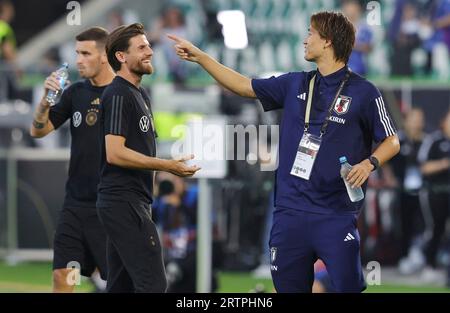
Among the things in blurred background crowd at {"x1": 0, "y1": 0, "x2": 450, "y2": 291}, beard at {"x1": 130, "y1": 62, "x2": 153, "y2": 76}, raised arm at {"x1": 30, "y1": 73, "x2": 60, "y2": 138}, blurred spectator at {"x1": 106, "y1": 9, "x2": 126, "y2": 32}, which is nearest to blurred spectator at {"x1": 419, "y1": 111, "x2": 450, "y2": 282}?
blurred background crowd at {"x1": 0, "y1": 0, "x2": 450, "y2": 291}

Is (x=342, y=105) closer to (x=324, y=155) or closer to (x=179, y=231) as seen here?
(x=324, y=155)

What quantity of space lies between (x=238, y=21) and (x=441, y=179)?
11.5 feet

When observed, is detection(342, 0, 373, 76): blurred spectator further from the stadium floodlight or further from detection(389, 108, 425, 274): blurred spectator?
detection(389, 108, 425, 274): blurred spectator

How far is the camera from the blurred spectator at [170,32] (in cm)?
2050

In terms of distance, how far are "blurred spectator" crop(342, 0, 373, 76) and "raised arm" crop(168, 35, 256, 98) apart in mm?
9657

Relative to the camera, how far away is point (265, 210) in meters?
16.7

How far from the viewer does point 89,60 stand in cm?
980

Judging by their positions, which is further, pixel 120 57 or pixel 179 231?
pixel 179 231

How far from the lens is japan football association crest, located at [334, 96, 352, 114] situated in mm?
8258

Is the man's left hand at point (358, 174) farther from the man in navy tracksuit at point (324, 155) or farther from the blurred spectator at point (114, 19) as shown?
the blurred spectator at point (114, 19)

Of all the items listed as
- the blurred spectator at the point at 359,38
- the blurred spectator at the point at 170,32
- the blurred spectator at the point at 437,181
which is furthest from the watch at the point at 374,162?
the blurred spectator at the point at 170,32

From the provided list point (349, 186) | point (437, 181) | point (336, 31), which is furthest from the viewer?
point (437, 181)

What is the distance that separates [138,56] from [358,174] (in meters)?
1.83

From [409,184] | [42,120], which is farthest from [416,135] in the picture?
[42,120]
